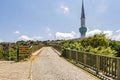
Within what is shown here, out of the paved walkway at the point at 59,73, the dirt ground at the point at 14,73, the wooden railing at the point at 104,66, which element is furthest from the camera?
the dirt ground at the point at 14,73

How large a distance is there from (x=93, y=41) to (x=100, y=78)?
33131mm

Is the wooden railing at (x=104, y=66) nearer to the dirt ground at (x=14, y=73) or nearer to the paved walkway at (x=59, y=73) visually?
the paved walkway at (x=59, y=73)

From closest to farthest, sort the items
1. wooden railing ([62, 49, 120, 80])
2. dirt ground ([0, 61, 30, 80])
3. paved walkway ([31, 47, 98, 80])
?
1. wooden railing ([62, 49, 120, 80])
2. paved walkway ([31, 47, 98, 80])
3. dirt ground ([0, 61, 30, 80])

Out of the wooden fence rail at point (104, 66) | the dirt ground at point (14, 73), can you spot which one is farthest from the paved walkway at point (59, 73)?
the wooden fence rail at point (104, 66)

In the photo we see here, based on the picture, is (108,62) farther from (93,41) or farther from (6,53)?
(93,41)

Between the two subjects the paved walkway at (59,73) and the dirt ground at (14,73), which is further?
the dirt ground at (14,73)

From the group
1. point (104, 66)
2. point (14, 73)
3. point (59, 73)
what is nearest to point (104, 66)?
point (104, 66)

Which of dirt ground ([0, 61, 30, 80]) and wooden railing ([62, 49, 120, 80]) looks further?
dirt ground ([0, 61, 30, 80])

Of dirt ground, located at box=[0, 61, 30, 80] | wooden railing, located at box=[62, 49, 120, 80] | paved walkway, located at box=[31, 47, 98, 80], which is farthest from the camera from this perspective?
dirt ground, located at box=[0, 61, 30, 80]

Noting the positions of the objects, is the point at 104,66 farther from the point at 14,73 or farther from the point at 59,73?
the point at 14,73

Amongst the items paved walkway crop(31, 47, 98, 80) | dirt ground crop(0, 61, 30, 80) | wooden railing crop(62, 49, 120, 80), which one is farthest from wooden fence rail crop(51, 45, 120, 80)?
dirt ground crop(0, 61, 30, 80)

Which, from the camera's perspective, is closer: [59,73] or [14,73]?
[59,73]

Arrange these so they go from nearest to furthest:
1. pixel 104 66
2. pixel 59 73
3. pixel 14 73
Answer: pixel 104 66, pixel 59 73, pixel 14 73

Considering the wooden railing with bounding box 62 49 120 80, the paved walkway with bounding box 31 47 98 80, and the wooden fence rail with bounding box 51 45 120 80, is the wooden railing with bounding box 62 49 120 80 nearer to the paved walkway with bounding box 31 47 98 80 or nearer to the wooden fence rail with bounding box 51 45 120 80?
the wooden fence rail with bounding box 51 45 120 80
